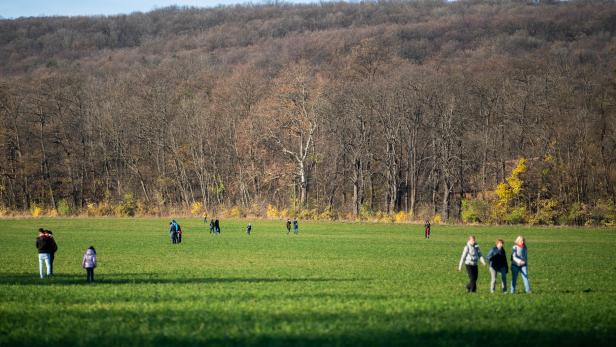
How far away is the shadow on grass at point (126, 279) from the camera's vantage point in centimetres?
2545

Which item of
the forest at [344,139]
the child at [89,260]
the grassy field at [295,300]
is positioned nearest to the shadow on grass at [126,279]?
the grassy field at [295,300]

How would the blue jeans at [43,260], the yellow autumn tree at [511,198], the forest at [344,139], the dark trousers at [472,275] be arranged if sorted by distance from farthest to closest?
the forest at [344,139] → the yellow autumn tree at [511,198] → the blue jeans at [43,260] → the dark trousers at [472,275]

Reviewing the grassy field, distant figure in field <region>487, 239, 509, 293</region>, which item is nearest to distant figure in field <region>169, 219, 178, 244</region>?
the grassy field

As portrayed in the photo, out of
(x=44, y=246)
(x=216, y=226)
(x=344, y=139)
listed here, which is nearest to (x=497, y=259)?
(x=44, y=246)

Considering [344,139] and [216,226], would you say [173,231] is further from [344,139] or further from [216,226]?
[344,139]

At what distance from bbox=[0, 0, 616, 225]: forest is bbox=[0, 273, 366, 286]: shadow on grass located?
49.7 metres

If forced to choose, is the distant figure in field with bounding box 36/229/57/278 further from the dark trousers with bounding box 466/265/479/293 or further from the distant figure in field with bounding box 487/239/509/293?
the distant figure in field with bounding box 487/239/509/293

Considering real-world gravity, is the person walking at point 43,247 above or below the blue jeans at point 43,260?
above

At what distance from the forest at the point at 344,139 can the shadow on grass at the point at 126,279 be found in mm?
49669

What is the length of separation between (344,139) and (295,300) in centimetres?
6540

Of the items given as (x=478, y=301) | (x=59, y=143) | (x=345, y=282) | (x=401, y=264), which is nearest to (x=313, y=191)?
(x=59, y=143)

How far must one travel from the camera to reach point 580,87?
77.1m

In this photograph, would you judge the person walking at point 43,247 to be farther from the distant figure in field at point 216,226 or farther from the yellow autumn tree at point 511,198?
the yellow autumn tree at point 511,198

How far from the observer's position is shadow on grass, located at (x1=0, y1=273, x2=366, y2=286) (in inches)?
1002
